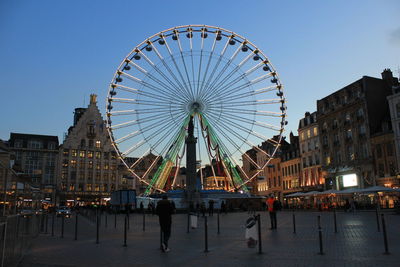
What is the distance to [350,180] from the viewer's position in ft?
199

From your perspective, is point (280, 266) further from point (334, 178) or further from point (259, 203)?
point (334, 178)

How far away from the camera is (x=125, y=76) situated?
4269 centimetres

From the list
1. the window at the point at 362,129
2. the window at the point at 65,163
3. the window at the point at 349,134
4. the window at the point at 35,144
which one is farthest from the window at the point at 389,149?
the window at the point at 35,144

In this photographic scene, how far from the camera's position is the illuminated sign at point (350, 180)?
59.7 meters

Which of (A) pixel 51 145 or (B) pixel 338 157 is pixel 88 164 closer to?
(A) pixel 51 145

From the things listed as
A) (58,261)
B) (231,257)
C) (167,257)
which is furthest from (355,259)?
(58,261)

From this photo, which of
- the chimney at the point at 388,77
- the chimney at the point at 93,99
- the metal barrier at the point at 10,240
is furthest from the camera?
the chimney at the point at 93,99

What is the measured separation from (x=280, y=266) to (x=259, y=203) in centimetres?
4775

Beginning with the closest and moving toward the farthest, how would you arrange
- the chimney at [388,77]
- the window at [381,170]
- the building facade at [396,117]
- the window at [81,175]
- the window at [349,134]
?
the building facade at [396,117]
the window at [381,170]
the chimney at [388,77]
the window at [349,134]
the window at [81,175]

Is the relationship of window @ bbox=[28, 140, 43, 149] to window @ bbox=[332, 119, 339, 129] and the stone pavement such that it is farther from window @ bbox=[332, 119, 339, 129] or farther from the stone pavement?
the stone pavement

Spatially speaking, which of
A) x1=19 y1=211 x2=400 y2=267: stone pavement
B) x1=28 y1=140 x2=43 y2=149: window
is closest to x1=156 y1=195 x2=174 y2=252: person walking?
x1=19 y1=211 x2=400 y2=267: stone pavement

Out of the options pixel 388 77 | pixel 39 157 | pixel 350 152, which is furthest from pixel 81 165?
pixel 388 77

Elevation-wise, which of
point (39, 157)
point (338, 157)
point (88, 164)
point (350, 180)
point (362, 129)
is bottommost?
point (350, 180)

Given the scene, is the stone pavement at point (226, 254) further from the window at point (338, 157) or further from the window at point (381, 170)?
the window at point (338, 157)
